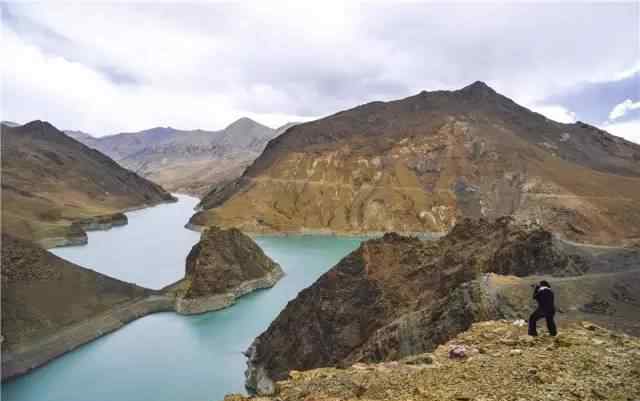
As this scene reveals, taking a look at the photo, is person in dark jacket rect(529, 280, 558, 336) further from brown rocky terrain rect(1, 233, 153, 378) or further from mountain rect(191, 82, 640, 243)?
mountain rect(191, 82, 640, 243)

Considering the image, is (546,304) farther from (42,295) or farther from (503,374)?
(42,295)

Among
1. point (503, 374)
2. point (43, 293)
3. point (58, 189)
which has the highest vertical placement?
point (58, 189)

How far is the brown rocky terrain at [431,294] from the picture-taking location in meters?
16.0

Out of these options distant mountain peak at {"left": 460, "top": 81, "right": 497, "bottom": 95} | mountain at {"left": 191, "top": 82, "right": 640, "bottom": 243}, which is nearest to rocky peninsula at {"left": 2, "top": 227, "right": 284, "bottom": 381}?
mountain at {"left": 191, "top": 82, "right": 640, "bottom": 243}

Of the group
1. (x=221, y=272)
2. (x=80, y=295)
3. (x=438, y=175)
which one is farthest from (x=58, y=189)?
(x=438, y=175)

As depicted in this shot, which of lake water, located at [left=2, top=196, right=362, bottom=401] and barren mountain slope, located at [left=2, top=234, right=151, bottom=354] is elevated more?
barren mountain slope, located at [left=2, top=234, right=151, bottom=354]

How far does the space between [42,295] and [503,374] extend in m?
32.1

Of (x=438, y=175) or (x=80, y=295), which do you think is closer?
(x=80, y=295)

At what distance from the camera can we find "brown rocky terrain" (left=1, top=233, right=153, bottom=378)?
28.6 metres

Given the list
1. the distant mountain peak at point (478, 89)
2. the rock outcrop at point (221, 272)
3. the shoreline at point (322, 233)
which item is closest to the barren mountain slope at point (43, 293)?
the rock outcrop at point (221, 272)

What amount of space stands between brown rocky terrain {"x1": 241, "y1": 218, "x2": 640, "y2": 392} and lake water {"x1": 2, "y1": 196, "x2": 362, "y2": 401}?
2.80 metres

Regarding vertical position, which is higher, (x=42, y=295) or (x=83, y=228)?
(x=83, y=228)

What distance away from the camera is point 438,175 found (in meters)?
91.6

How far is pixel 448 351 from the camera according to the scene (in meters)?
11.0
